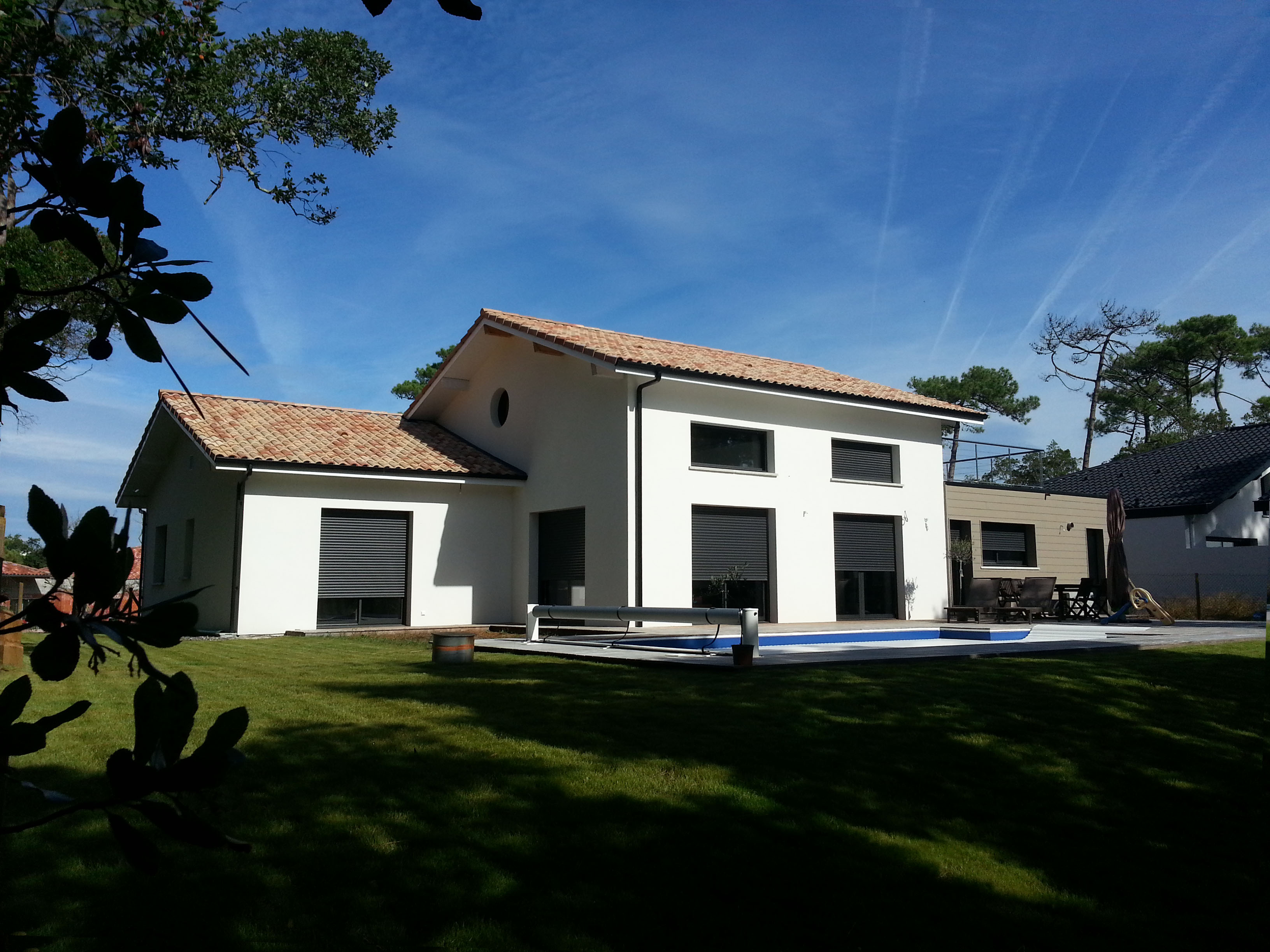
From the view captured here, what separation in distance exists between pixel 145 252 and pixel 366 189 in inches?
323

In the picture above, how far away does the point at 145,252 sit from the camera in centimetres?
133

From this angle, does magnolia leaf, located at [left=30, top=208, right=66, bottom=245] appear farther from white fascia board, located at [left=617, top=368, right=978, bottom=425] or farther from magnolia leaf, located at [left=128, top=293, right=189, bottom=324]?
white fascia board, located at [left=617, top=368, right=978, bottom=425]

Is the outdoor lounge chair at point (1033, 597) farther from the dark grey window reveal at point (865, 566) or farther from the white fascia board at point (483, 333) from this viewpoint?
the white fascia board at point (483, 333)

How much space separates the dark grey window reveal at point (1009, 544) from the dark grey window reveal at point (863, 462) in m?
4.21

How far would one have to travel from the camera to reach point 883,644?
47.4 ft

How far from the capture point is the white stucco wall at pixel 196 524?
16984 mm

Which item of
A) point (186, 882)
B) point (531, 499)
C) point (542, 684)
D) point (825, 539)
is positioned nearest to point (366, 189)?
point (542, 684)

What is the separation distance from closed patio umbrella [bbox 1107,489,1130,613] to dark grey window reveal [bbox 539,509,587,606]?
10.3 metres

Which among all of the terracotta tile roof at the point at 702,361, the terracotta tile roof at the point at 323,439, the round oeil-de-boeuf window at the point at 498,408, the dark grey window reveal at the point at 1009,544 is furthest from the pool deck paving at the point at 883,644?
the round oeil-de-boeuf window at the point at 498,408

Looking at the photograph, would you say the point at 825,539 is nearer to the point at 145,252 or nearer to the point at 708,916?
the point at 708,916

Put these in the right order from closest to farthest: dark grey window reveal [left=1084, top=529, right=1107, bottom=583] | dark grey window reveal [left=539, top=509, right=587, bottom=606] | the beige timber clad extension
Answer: dark grey window reveal [left=539, top=509, right=587, bottom=606]
the beige timber clad extension
dark grey window reveal [left=1084, top=529, right=1107, bottom=583]

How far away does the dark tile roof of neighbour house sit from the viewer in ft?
90.2

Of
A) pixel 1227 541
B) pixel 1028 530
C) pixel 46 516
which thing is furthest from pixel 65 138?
pixel 1227 541

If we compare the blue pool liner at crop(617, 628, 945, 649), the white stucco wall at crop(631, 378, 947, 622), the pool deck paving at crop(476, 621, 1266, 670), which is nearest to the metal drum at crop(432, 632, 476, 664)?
the pool deck paving at crop(476, 621, 1266, 670)
